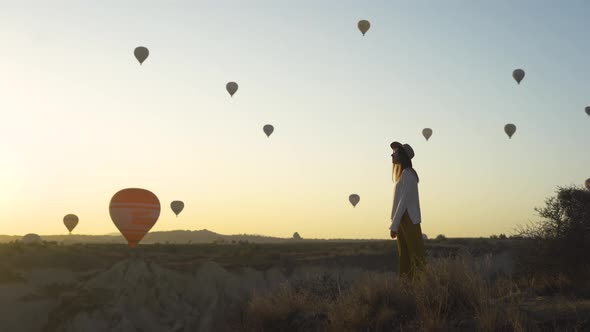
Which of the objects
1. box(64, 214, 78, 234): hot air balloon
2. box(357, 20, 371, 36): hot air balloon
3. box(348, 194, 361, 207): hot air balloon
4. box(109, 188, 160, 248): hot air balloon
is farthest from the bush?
box(64, 214, 78, 234): hot air balloon

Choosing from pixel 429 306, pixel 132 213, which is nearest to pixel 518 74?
pixel 132 213

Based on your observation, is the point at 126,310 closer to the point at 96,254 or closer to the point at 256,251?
the point at 96,254

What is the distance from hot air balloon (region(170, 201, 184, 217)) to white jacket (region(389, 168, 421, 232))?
69009 millimetres

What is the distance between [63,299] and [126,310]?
3.73m

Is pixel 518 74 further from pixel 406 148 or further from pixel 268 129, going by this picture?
pixel 406 148

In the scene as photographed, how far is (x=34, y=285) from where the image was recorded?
46000 mm

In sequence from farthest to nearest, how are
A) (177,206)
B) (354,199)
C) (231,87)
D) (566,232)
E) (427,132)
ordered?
(177,206) < (354,199) < (427,132) < (231,87) < (566,232)

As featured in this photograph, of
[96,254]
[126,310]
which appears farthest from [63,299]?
[96,254]

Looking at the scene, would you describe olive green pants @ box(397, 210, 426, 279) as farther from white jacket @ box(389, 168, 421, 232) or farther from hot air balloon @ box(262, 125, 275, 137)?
hot air balloon @ box(262, 125, 275, 137)

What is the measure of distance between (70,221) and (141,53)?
37774 millimetres

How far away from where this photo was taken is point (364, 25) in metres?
60.0

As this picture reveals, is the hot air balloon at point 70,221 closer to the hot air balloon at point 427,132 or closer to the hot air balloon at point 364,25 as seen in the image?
the hot air balloon at point 427,132

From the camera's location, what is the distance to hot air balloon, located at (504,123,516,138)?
64562mm

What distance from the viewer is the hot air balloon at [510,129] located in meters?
64.6
